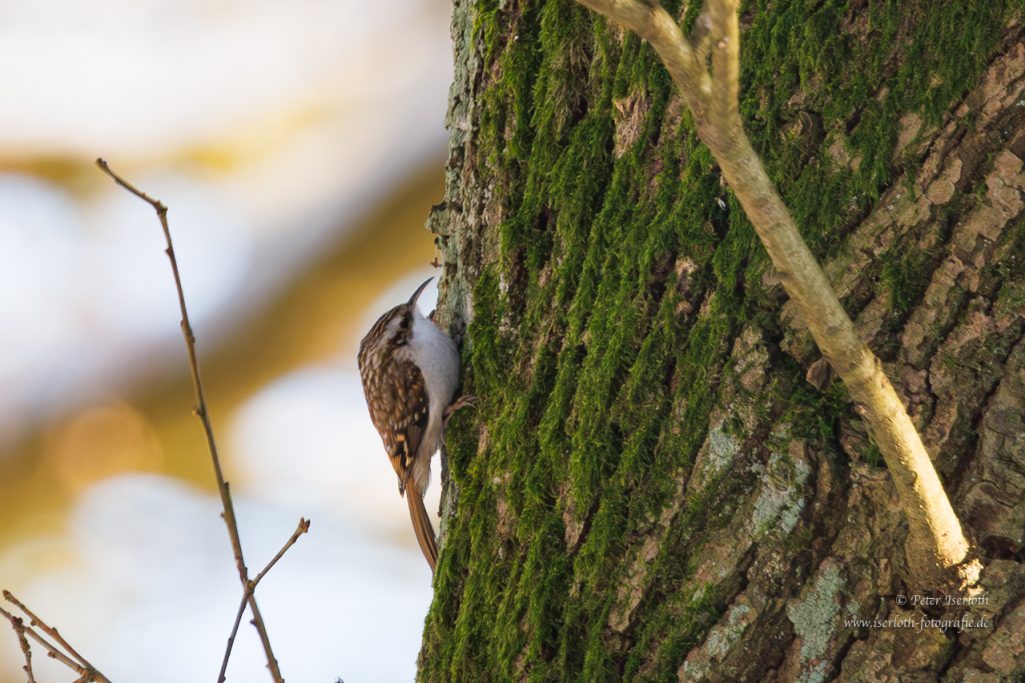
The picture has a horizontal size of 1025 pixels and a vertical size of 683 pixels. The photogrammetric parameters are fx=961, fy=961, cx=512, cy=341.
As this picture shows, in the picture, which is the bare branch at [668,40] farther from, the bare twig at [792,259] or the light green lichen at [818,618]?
the light green lichen at [818,618]

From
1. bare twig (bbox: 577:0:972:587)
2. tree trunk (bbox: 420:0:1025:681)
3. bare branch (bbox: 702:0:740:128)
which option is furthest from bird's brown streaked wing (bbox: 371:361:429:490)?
bare branch (bbox: 702:0:740:128)

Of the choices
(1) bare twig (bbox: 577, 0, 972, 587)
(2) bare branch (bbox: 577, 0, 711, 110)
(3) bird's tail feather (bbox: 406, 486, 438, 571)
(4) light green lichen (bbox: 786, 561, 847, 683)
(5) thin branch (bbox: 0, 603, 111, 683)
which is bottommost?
(4) light green lichen (bbox: 786, 561, 847, 683)

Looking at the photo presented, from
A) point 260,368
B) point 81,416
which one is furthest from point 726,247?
point 81,416

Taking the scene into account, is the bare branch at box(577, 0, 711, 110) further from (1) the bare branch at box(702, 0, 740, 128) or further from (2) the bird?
(2) the bird

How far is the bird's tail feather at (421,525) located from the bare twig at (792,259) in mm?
1860

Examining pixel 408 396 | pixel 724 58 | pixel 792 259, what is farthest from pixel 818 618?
pixel 408 396

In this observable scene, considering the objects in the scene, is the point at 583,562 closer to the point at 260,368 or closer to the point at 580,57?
the point at 580,57

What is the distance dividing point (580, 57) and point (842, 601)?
1.03 metres

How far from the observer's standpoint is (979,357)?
1280 millimetres

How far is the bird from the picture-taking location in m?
2.64

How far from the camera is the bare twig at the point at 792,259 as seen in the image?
847 mm

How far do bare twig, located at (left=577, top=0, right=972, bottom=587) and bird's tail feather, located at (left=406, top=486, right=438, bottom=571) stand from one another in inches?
73.2

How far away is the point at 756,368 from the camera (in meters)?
1.41

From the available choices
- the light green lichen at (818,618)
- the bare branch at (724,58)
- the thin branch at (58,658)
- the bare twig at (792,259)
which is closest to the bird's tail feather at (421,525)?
the thin branch at (58,658)
